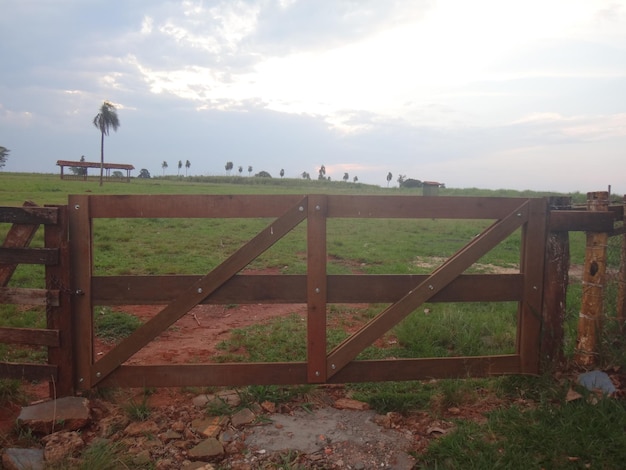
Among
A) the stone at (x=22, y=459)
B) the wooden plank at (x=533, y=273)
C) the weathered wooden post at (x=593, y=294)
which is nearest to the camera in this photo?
the stone at (x=22, y=459)

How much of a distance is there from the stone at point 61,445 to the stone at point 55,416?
125 mm

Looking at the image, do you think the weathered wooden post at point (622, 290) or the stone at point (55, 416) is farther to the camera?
the weathered wooden post at point (622, 290)

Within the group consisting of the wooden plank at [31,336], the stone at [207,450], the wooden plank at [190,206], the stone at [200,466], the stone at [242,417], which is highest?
the wooden plank at [190,206]

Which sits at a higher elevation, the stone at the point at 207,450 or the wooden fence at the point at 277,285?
the wooden fence at the point at 277,285

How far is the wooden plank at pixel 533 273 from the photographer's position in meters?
4.46

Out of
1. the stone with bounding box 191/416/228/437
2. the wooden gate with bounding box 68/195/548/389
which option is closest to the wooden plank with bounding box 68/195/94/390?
the wooden gate with bounding box 68/195/548/389

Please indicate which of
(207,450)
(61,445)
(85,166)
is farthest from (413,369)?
(85,166)

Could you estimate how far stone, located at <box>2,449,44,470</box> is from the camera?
3.30 metres

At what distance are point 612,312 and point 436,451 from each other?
9.02 ft

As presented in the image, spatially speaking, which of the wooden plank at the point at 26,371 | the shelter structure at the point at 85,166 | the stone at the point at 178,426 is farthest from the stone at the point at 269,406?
the shelter structure at the point at 85,166

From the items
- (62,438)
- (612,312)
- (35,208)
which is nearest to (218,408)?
(62,438)

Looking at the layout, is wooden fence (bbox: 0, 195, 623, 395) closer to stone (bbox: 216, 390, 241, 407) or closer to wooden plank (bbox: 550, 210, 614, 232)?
wooden plank (bbox: 550, 210, 614, 232)

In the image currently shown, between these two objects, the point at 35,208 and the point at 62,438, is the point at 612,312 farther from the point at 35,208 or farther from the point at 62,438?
the point at 35,208

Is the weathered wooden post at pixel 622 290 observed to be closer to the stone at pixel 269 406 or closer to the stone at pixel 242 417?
the stone at pixel 269 406
